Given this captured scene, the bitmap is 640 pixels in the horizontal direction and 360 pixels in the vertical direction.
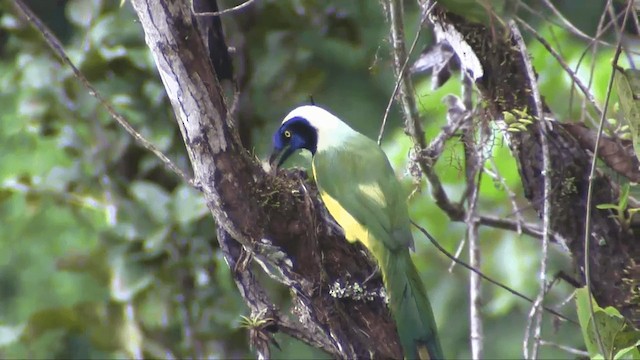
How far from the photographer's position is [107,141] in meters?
3.70

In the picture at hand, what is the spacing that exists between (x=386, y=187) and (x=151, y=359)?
161 cm

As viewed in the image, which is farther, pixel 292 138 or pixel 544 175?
pixel 292 138

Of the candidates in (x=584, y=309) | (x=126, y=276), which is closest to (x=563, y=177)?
(x=584, y=309)

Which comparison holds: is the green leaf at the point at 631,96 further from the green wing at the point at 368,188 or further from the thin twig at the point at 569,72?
the green wing at the point at 368,188

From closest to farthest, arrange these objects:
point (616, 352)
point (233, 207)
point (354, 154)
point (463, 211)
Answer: point (233, 207) → point (616, 352) → point (354, 154) → point (463, 211)

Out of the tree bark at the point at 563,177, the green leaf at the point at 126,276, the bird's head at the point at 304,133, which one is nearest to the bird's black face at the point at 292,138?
the bird's head at the point at 304,133

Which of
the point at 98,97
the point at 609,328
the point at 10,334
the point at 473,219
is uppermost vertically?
the point at 98,97

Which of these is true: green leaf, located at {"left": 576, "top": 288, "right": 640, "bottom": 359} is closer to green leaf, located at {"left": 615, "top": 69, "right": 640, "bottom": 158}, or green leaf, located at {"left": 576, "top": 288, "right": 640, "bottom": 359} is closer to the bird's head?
green leaf, located at {"left": 615, "top": 69, "right": 640, "bottom": 158}

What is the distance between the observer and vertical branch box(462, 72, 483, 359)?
2.80 m

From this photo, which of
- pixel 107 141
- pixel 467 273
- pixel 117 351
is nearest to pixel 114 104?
pixel 107 141

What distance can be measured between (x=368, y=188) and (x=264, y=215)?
30 cm

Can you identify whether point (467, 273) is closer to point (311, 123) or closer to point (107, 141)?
point (107, 141)

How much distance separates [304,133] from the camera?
2.58 m

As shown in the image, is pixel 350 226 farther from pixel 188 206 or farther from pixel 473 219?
pixel 188 206
